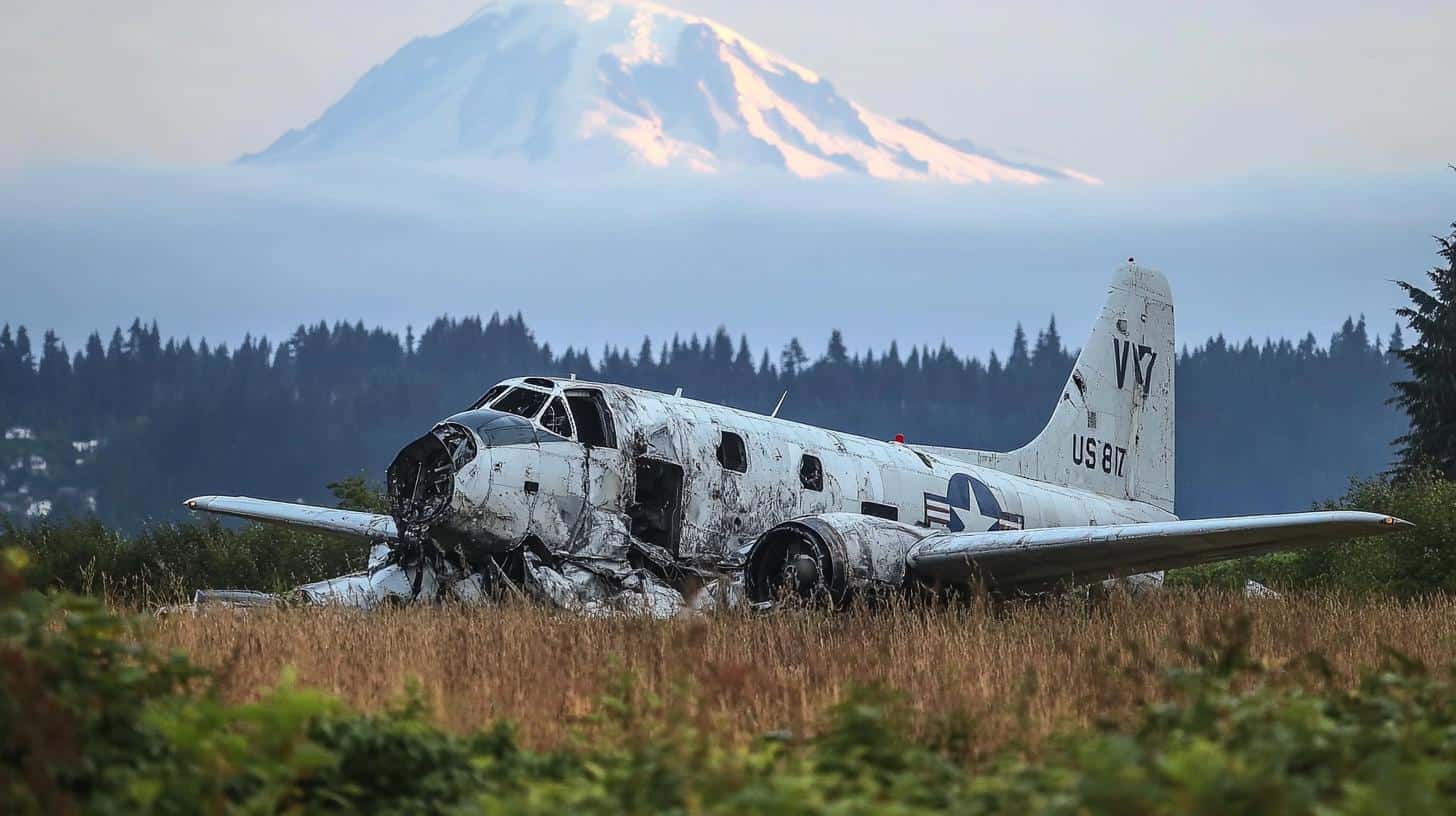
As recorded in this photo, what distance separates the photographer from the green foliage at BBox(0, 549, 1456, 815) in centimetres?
645

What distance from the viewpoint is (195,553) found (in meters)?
34.7

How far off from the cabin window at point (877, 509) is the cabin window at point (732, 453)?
71.9 inches

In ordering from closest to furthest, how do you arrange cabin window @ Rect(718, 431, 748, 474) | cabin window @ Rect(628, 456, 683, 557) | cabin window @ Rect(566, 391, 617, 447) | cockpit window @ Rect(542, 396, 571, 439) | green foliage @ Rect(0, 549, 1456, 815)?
green foliage @ Rect(0, 549, 1456, 815) < cockpit window @ Rect(542, 396, 571, 439) < cabin window @ Rect(566, 391, 617, 447) < cabin window @ Rect(628, 456, 683, 557) < cabin window @ Rect(718, 431, 748, 474)

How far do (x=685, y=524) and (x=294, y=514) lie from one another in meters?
8.09

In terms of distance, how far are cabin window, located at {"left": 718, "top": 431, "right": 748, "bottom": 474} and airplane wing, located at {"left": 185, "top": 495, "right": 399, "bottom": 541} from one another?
20.3ft

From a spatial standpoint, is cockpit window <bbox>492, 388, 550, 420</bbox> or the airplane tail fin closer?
cockpit window <bbox>492, 388, 550, 420</bbox>

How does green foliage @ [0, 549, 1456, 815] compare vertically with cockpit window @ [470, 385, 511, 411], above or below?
below

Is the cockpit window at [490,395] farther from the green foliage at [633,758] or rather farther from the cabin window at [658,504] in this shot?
the green foliage at [633,758]

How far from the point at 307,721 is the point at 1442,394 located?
50.3 m

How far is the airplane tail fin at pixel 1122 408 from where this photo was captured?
25344mm

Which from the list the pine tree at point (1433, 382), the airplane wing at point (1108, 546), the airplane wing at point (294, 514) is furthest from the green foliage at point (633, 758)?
the pine tree at point (1433, 382)

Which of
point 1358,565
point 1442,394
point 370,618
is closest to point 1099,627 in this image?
point 370,618

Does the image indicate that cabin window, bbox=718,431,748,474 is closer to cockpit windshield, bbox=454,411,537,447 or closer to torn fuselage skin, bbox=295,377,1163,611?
torn fuselage skin, bbox=295,377,1163,611

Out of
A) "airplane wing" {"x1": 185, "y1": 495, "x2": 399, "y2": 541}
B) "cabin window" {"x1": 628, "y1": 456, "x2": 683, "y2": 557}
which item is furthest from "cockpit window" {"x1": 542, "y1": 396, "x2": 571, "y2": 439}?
"airplane wing" {"x1": 185, "y1": 495, "x2": 399, "y2": 541}
